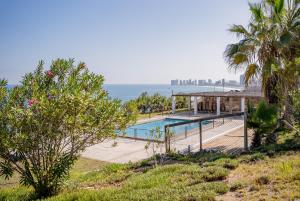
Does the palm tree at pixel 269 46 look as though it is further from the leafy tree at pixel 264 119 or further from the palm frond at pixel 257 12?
the leafy tree at pixel 264 119

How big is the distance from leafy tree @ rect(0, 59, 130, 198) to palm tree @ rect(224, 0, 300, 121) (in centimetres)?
731

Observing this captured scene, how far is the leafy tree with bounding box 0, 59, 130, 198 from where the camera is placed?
5.38 meters

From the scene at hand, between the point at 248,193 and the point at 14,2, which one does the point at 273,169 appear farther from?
the point at 14,2

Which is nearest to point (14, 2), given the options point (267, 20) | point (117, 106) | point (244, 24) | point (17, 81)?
point (17, 81)

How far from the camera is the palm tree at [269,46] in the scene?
11207 millimetres

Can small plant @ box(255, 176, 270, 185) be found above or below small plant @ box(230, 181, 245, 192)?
above

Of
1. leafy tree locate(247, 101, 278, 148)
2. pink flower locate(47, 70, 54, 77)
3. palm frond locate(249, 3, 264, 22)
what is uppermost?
palm frond locate(249, 3, 264, 22)

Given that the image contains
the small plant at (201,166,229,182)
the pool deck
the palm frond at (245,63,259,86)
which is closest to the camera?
the small plant at (201,166,229,182)

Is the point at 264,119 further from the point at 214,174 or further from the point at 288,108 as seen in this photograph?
the point at 214,174

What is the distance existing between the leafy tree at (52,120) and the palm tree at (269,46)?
7307mm

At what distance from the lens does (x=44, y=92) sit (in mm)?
5832

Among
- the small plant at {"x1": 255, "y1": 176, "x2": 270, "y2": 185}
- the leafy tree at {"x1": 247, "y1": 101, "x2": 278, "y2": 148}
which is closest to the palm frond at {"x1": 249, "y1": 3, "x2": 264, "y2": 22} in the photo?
the leafy tree at {"x1": 247, "y1": 101, "x2": 278, "y2": 148}

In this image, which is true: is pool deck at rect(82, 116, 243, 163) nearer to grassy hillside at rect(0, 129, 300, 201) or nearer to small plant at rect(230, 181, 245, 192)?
grassy hillside at rect(0, 129, 300, 201)

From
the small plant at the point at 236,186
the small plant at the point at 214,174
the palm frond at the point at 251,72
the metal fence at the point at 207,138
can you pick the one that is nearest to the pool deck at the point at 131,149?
the metal fence at the point at 207,138
